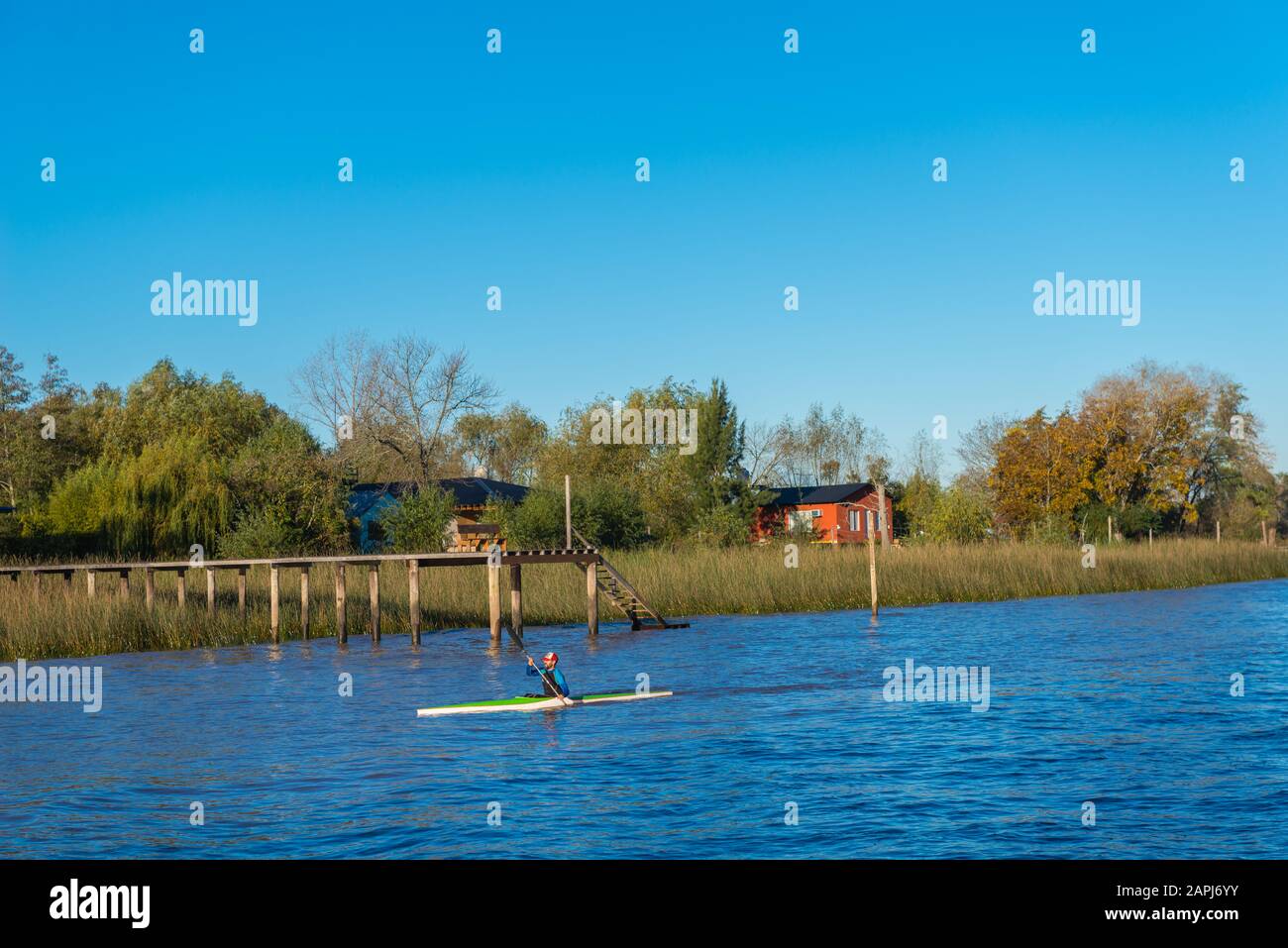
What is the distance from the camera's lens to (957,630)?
39.5 m

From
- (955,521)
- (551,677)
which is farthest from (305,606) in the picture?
(955,521)

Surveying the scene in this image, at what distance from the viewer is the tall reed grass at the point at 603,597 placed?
34750mm

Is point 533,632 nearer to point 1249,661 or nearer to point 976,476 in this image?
point 1249,661

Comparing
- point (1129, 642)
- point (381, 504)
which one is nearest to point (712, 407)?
point (381, 504)

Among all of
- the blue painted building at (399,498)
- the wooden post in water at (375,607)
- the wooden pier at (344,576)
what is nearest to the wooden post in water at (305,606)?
the wooden pier at (344,576)

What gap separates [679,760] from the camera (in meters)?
19.6


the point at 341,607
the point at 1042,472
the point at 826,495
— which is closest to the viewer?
the point at 341,607

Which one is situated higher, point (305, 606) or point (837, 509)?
point (837, 509)

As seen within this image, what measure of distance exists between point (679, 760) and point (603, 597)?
99.4 feet

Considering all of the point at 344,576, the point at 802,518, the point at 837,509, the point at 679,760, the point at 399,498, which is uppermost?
the point at 399,498

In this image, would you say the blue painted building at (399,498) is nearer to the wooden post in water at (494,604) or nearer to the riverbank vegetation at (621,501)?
the riverbank vegetation at (621,501)

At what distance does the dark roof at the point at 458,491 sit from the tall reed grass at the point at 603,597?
849 inches

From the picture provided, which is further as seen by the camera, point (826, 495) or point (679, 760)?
point (826, 495)

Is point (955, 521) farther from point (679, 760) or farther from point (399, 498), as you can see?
point (679, 760)
